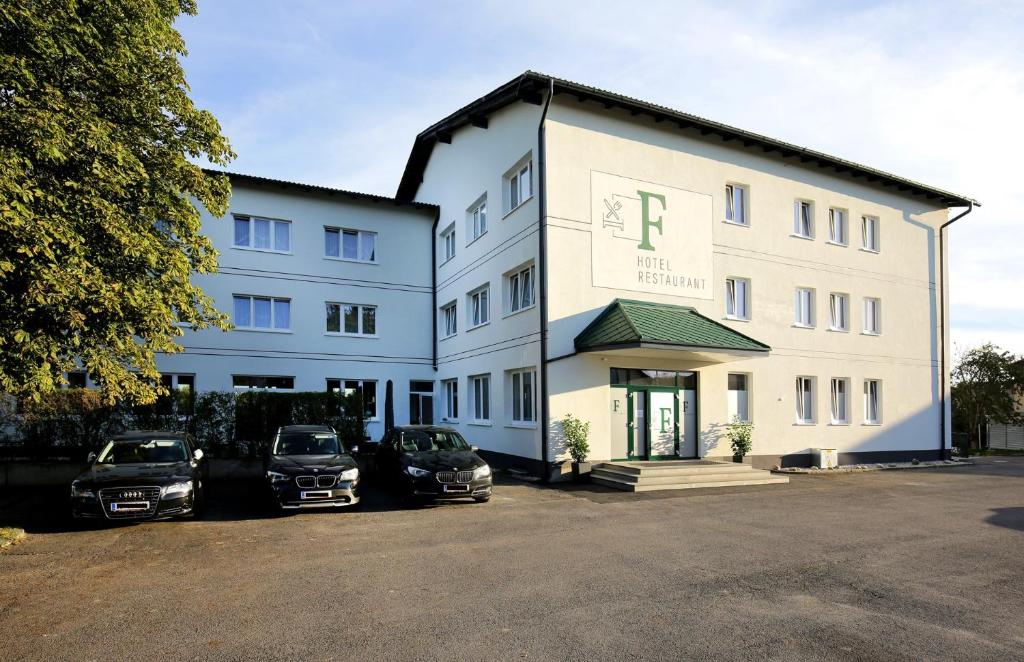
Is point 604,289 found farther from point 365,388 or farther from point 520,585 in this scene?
point 365,388

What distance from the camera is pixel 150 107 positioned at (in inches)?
375

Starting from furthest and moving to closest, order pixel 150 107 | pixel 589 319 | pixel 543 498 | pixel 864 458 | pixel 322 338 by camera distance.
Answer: pixel 322 338 → pixel 864 458 → pixel 589 319 → pixel 543 498 → pixel 150 107

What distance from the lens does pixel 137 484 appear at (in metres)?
9.77

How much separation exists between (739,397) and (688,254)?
4658 millimetres

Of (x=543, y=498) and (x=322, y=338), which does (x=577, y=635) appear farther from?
(x=322, y=338)

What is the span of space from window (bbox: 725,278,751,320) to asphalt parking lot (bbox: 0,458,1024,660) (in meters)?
8.48

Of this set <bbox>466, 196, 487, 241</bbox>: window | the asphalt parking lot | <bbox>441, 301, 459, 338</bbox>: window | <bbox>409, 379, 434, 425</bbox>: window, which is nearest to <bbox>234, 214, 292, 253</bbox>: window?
<bbox>441, 301, 459, 338</bbox>: window

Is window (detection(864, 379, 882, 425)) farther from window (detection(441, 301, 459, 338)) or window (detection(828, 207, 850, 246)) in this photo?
window (detection(441, 301, 459, 338))

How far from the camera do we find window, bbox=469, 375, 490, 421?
20.6 meters

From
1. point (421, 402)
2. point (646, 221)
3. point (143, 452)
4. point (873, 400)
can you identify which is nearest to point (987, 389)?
point (873, 400)

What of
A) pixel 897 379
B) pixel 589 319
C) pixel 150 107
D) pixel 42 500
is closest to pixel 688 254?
pixel 589 319

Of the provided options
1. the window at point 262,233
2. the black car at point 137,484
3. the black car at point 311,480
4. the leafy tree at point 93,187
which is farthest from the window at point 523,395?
the window at point 262,233

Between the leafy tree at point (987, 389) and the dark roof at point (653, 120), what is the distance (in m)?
13.4

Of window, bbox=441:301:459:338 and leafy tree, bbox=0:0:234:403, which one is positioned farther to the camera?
window, bbox=441:301:459:338
